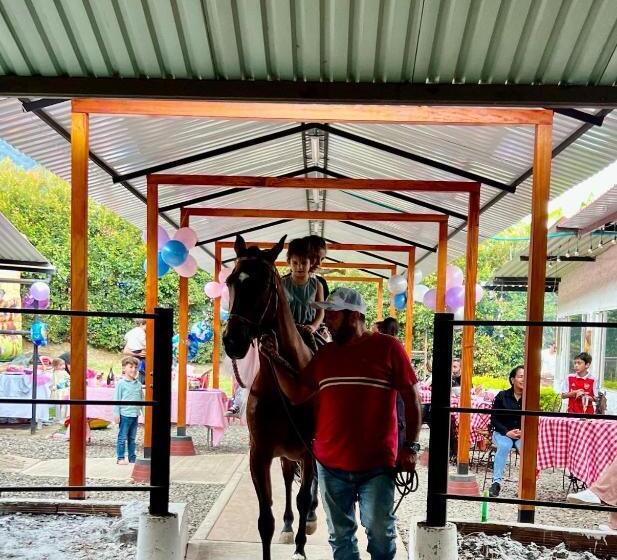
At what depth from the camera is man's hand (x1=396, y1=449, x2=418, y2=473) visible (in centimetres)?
312

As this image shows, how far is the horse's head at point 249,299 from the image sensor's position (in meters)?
3.51

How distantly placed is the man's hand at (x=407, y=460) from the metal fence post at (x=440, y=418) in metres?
0.25

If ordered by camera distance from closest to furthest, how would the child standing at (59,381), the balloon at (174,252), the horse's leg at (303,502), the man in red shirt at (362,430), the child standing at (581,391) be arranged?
the man in red shirt at (362,430)
the horse's leg at (303,502)
the child standing at (581,391)
the balloon at (174,252)
the child standing at (59,381)

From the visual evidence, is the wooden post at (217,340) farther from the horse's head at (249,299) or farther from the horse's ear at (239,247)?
the horse's head at (249,299)

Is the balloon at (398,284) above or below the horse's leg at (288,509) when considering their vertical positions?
above

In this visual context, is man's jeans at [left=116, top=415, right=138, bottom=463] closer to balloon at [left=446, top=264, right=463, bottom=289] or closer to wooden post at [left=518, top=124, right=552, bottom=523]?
wooden post at [left=518, top=124, right=552, bottom=523]

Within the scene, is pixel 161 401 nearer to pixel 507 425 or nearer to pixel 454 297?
pixel 507 425

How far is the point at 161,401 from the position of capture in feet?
11.2

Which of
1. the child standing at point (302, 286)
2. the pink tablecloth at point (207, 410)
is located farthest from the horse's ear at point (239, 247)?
the pink tablecloth at point (207, 410)

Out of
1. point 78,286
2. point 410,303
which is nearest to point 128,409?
point 78,286

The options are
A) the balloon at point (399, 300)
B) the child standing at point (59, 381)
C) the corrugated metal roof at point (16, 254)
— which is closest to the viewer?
the corrugated metal roof at point (16, 254)

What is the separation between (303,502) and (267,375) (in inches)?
38.0

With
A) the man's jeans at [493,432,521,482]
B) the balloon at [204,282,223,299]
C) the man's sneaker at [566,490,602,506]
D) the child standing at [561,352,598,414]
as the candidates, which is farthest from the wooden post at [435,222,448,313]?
the man's sneaker at [566,490,602,506]

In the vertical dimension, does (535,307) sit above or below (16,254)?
below
